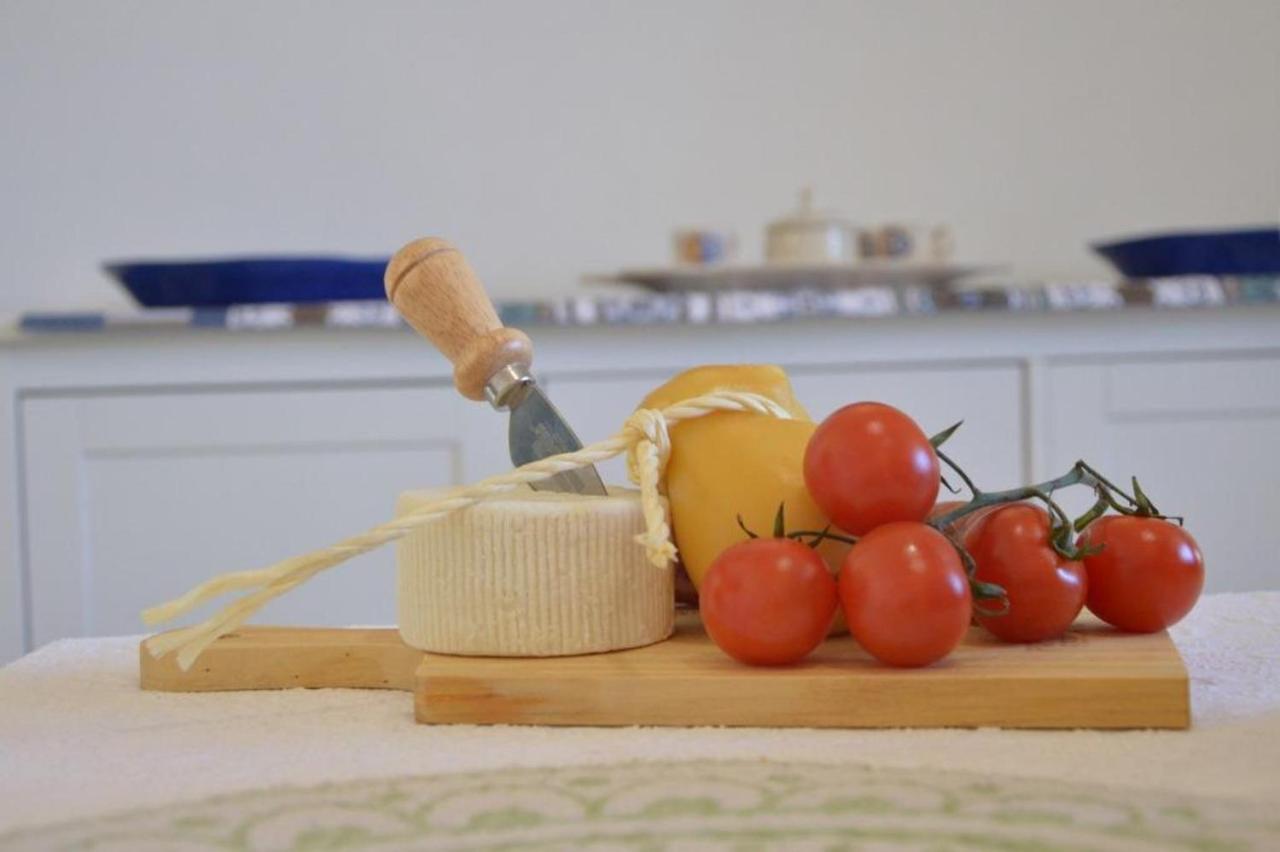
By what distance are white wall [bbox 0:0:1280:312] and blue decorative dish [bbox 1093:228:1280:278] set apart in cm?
43

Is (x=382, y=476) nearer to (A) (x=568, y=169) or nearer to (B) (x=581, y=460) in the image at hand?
(A) (x=568, y=169)

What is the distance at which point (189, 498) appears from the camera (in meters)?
1.70

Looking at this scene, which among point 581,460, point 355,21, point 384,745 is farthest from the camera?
point 355,21

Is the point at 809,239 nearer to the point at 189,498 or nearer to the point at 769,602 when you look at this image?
the point at 189,498

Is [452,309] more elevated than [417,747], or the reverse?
[452,309]

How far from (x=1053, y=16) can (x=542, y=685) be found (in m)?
2.06

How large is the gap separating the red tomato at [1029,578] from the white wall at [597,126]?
5.71 ft

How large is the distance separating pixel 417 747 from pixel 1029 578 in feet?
0.86

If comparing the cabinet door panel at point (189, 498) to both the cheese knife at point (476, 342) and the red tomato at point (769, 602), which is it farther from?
the red tomato at point (769, 602)

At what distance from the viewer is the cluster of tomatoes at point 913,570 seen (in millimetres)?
580

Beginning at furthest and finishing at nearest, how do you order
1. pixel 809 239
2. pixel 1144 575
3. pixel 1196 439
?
pixel 809 239, pixel 1196 439, pixel 1144 575

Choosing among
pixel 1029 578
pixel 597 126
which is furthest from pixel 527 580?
pixel 597 126

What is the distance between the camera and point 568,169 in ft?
7.70

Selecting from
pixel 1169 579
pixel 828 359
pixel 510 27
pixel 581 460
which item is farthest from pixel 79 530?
pixel 1169 579
